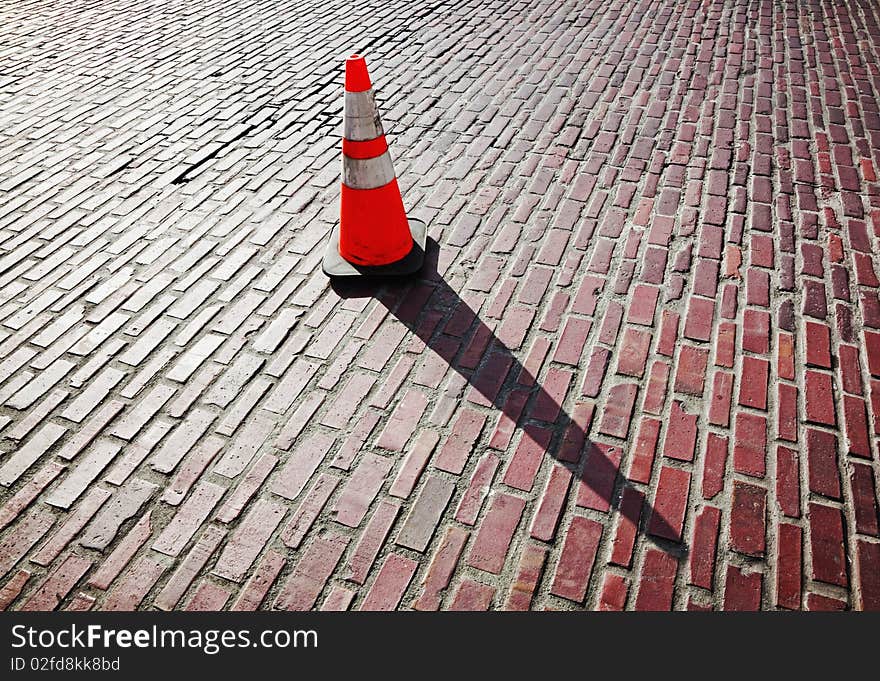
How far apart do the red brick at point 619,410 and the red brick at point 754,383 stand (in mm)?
421

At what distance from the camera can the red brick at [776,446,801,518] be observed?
86.0 inches

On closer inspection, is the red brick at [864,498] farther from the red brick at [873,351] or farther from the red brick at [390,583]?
the red brick at [390,583]

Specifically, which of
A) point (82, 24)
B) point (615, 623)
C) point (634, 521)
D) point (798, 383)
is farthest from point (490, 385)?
point (82, 24)

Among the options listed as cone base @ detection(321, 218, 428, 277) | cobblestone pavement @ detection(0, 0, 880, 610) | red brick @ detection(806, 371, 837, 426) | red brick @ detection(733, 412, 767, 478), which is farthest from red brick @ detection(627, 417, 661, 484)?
cone base @ detection(321, 218, 428, 277)

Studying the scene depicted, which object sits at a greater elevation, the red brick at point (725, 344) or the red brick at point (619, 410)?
the red brick at point (619, 410)

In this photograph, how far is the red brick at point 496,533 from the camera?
82.5 inches

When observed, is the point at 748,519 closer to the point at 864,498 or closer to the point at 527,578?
the point at 864,498

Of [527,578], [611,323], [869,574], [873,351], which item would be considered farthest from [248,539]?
[873,351]

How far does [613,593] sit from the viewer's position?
6.59 feet

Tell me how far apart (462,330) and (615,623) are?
1.39 metres

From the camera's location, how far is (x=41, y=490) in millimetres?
2357

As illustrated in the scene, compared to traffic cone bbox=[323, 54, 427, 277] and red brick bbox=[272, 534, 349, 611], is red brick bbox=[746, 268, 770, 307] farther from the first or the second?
red brick bbox=[272, 534, 349, 611]

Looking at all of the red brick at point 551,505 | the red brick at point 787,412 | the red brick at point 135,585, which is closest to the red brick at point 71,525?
the red brick at point 135,585

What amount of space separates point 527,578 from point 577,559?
0.18 meters
